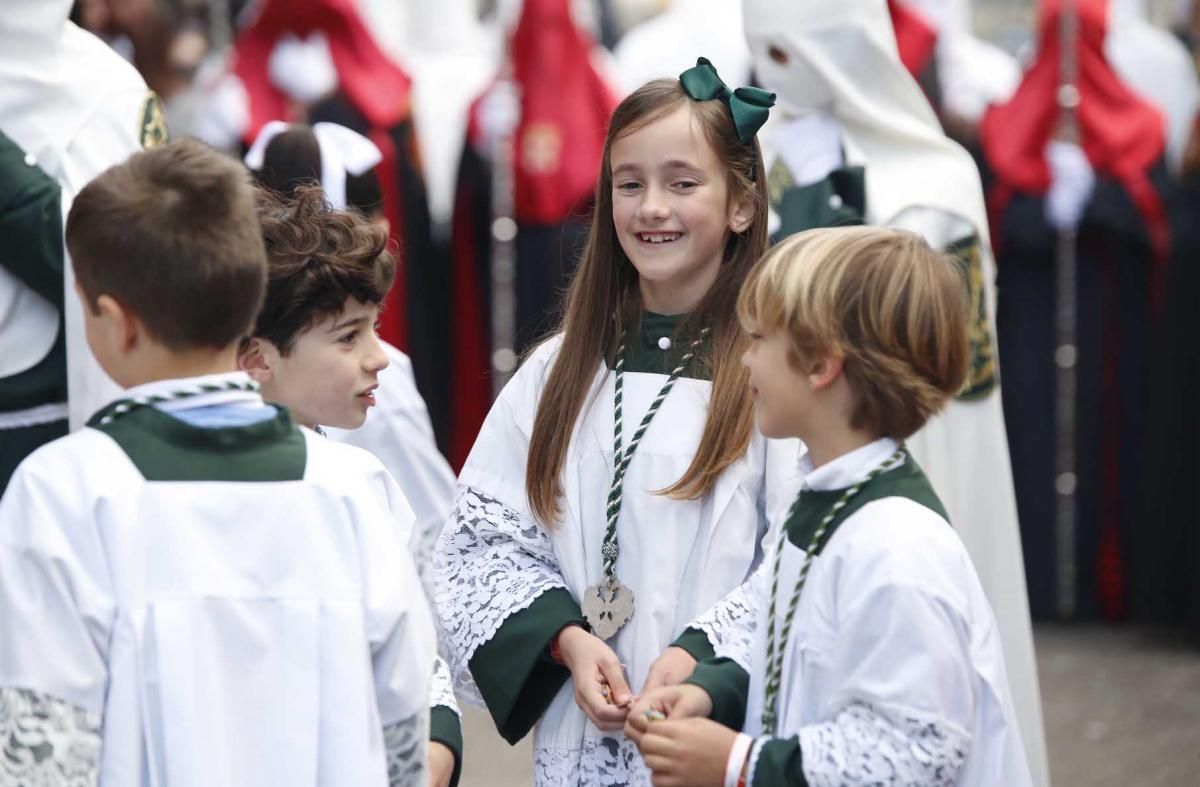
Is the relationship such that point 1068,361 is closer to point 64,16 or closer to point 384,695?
point 64,16

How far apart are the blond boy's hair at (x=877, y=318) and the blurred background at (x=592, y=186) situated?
364 cm

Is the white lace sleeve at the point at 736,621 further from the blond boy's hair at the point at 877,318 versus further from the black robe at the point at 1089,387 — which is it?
the black robe at the point at 1089,387

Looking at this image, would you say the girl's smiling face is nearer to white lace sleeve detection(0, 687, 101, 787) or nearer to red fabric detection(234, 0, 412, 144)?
white lace sleeve detection(0, 687, 101, 787)

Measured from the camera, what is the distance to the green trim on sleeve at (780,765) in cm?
224

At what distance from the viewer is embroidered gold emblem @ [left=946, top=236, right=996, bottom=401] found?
4.38 metres

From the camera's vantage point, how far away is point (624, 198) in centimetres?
295

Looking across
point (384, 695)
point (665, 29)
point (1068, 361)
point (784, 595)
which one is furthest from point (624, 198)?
point (665, 29)

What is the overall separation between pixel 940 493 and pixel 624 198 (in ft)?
5.23

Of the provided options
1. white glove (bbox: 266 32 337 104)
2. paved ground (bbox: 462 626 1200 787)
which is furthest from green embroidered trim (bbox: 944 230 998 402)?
white glove (bbox: 266 32 337 104)

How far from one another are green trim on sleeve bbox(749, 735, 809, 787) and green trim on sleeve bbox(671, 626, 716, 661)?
1.19 feet

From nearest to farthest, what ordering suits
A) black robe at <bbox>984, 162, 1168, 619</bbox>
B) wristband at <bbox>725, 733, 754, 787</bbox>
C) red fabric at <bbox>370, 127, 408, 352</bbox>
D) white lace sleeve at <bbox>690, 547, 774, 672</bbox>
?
1. wristband at <bbox>725, 733, 754, 787</bbox>
2. white lace sleeve at <bbox>690, 547, 774, 672</bbox>
3. black robe at <bbox>984, 162, 1168, 619</bbox>
4. red fabric at <bbox>370, 127, 408, 352</bbox>

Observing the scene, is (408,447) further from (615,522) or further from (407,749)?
(407,749)

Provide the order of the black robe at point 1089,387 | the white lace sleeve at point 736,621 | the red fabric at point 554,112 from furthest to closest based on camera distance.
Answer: the red fabric at point 554,112, the black robe at point 1089,387, the white lace sleeve at point 736,621

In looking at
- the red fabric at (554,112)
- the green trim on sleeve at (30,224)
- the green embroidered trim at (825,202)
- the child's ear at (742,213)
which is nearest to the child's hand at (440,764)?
the child's ear at (742,213)
